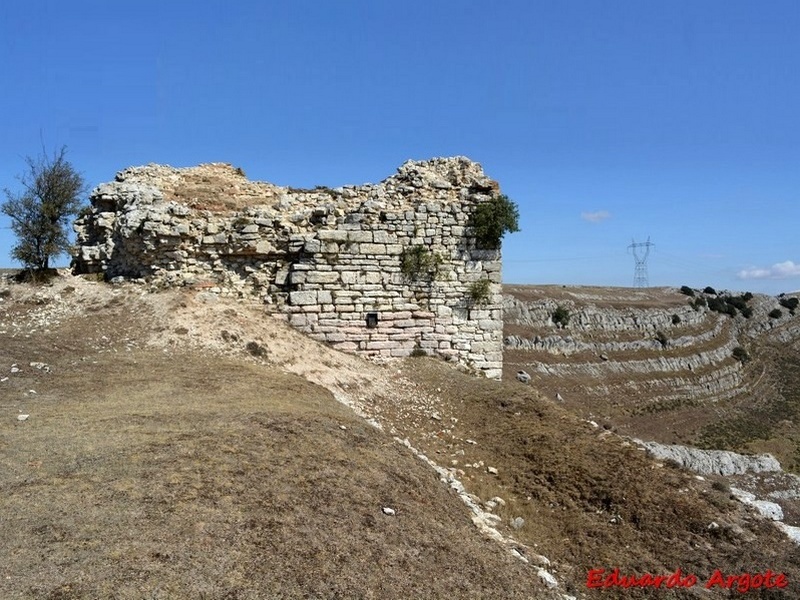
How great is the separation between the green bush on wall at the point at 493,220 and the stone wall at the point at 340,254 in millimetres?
212

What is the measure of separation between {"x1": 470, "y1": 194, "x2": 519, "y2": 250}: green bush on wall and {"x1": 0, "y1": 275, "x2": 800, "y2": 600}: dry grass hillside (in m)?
4.01

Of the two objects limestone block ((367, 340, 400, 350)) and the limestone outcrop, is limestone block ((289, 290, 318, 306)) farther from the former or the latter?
the limestone outcrop

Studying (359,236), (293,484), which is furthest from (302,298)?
(293,484)

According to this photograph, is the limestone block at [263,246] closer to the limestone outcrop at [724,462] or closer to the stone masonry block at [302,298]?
the stone masonry block at [302,298]

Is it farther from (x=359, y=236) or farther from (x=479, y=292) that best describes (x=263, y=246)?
(x=479, y=292)

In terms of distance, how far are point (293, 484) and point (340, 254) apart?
326 inches

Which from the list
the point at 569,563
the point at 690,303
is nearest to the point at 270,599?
the point at 569,563

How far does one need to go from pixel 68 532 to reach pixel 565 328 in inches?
2143

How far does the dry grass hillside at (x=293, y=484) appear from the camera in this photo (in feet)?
15.0

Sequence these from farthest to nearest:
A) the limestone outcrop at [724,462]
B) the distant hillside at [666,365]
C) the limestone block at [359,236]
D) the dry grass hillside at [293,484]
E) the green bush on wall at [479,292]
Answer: the distant hillside at [666,365]
the limestone outcrop at [724,462]
the green bush on wall at [479,292]
the limestone block at [359,236]
the dry grass hillside at [293,484]

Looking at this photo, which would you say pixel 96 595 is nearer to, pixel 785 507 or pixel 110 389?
pixel 110 389

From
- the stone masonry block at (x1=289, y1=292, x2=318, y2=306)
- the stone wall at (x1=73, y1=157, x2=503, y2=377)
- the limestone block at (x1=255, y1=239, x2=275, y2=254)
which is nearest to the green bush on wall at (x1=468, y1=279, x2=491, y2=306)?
the stone wall at (x1=73, y1=157, x2=503, y2=377)

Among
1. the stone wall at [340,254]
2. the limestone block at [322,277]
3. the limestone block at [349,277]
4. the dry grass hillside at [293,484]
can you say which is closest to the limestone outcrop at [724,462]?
the stone wall at [340,254]

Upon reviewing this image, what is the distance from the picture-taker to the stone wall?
13617 mm
